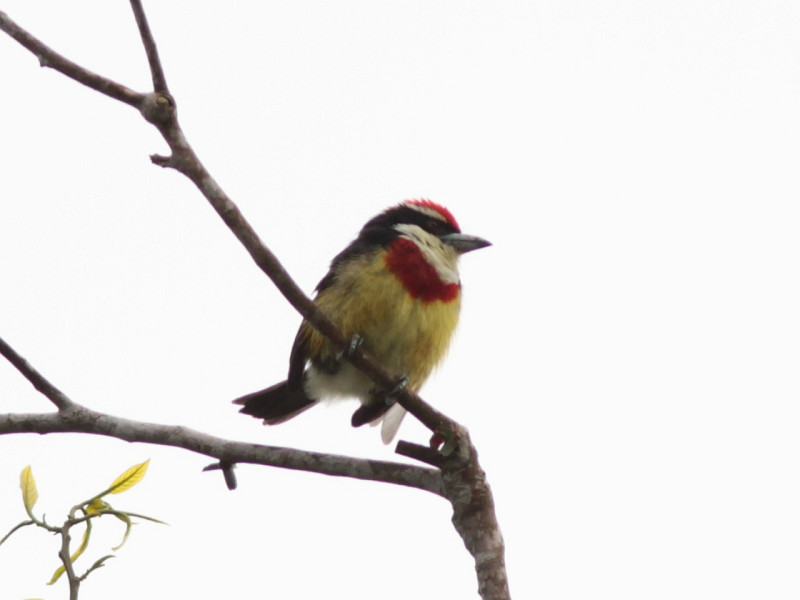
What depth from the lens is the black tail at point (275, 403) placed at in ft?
18.2

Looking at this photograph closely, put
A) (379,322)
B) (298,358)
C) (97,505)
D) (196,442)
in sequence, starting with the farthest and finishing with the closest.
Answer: (298,358) → (379,322) → (196,442) → (97,505)

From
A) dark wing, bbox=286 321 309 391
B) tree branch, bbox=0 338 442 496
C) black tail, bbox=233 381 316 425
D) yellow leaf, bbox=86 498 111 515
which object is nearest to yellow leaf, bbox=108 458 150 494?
yellow leaf, bbox=86 498 111 515

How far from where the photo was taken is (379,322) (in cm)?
511

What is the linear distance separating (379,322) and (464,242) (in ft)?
3.15

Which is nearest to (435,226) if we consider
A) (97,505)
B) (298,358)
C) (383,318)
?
(383,318)

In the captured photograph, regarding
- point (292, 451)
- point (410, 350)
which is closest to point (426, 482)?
point (292, 451)

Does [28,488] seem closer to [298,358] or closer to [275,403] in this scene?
[298,358]

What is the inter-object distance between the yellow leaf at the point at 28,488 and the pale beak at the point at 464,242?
3177mm

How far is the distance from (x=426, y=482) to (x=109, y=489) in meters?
1.40

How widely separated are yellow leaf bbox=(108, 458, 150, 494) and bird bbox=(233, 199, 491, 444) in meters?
1.87

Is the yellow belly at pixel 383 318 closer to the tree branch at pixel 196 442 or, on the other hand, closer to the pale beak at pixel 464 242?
the pale beak at pixel 464 242

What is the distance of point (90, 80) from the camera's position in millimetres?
3115

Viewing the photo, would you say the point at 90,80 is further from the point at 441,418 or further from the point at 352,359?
the point at 441,418

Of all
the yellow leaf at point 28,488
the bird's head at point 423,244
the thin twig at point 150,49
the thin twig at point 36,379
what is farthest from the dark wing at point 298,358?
the yellow leaf at point 28,488
